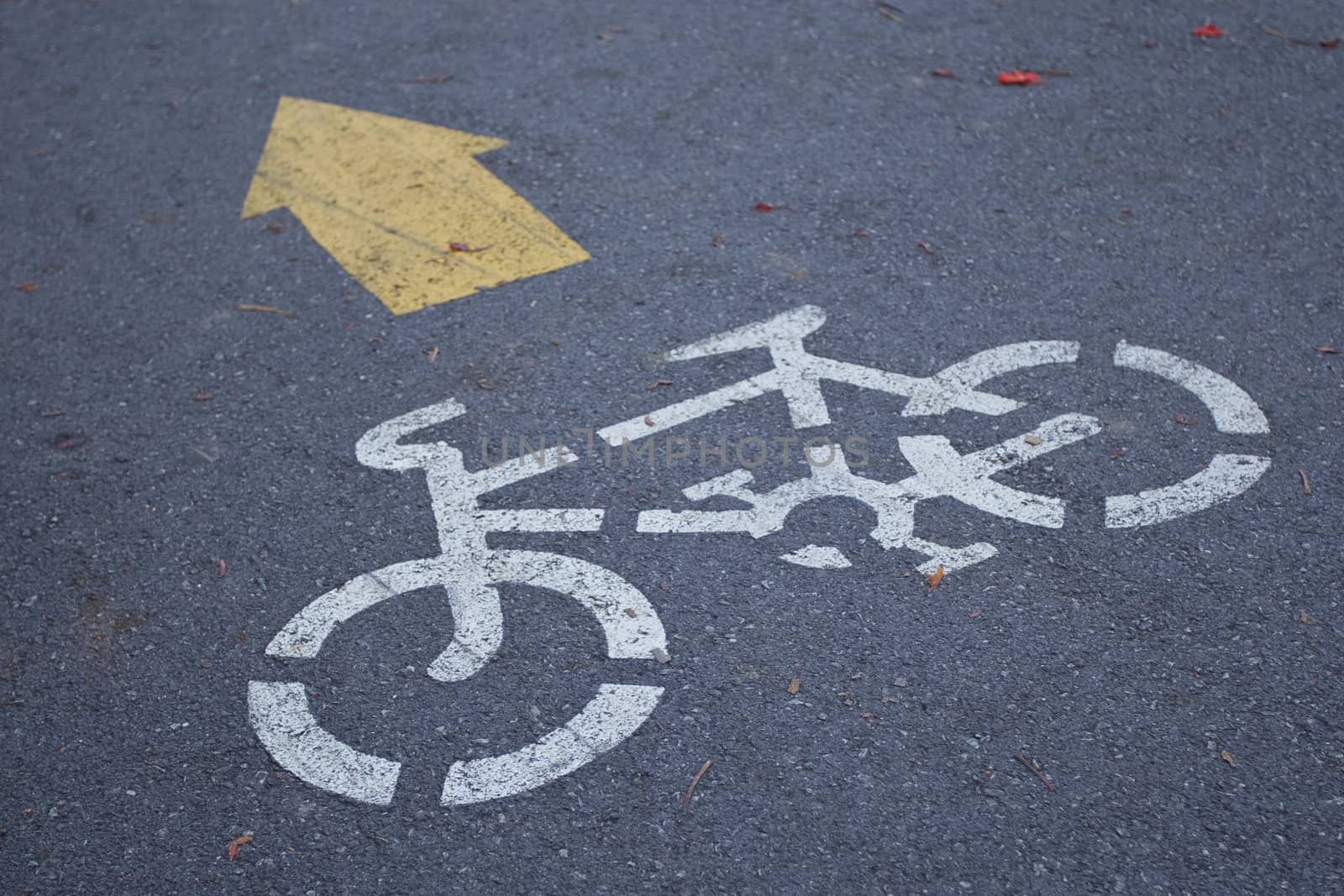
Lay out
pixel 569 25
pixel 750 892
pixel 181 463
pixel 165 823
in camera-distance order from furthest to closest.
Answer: pixel 569 25 < pixel 181 463 < pixel 165 823 < pixel 750 892

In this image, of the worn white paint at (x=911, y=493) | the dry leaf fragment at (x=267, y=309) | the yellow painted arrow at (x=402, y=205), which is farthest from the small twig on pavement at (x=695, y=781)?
the dry leaf fragment at (x=267, y=309)

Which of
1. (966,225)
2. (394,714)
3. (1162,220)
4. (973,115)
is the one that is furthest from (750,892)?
(973,115)

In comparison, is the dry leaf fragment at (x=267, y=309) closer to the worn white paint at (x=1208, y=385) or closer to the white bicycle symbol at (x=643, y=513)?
the white bicycle symbol at (x=643, y=513)

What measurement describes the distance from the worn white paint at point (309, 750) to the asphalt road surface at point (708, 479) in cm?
1

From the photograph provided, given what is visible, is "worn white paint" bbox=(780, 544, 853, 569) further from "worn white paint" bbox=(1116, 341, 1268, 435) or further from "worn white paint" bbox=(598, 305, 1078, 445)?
"worn white paint" bbox=(1116, 341, 1268, 435)

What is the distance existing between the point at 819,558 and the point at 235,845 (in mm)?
1764

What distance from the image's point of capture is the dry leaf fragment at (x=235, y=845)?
296 centimetres

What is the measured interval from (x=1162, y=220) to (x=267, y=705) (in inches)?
151

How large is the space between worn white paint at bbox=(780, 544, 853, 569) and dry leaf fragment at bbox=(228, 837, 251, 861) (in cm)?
165

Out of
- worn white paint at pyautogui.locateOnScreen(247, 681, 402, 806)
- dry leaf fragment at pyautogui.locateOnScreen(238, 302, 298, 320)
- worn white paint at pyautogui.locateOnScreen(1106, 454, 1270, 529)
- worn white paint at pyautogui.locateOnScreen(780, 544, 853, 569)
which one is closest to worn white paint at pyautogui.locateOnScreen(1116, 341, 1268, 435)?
worn white paint at pyautogui.locateOnScreen(1106, 454, 1270, 529)

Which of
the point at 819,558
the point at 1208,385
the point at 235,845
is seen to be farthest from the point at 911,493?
the point at 235,845

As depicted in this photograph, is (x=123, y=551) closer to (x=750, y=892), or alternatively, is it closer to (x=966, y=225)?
(x=750, y=892)

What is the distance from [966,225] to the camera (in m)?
4.99

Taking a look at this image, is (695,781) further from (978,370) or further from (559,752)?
(978,370)
